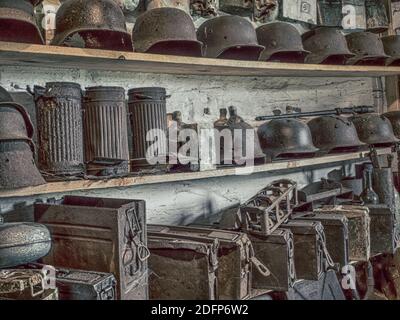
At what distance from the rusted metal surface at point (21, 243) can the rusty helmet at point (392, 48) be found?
7.97 feet

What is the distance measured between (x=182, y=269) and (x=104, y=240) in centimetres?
35

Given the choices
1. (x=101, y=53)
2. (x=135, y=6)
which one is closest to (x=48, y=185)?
(x=101, y=53)

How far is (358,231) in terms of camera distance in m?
2.34

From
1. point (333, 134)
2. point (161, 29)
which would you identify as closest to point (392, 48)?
point (333, 134)

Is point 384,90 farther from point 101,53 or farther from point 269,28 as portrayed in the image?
point 101,53

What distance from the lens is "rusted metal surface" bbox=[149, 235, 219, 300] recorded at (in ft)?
5.57

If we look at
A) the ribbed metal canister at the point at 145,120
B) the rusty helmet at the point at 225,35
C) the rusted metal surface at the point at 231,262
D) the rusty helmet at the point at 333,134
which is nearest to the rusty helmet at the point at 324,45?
the rusty helmet at the point at 333,134

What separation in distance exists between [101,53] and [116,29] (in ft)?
0.38

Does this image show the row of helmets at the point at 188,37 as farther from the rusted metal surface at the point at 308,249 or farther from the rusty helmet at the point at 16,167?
the rusted metal surface at the point at 308,249

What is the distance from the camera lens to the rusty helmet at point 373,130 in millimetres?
2699

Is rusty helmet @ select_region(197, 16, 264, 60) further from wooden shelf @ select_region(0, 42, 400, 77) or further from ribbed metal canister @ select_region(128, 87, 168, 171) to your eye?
ribbed metal canister @ select_region(128, 87, 168, 171)

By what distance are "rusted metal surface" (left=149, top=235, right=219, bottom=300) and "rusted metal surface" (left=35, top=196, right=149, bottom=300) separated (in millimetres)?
94

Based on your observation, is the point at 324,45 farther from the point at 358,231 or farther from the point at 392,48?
the point at 358,231

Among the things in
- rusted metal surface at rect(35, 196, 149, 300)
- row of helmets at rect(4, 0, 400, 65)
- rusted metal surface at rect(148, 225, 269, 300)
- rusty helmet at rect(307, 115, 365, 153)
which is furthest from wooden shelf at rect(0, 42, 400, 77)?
rusted metal surface at rect(148, 225, 269, 300)
